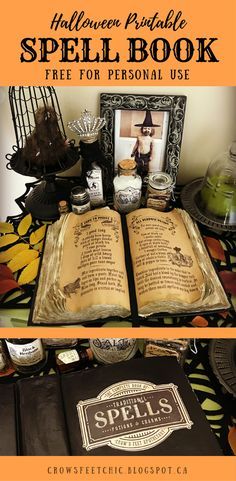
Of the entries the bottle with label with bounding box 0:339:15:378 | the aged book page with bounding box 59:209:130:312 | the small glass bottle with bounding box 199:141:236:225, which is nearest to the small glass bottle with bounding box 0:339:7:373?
the bottle with label with bounding box 0:339:15:378

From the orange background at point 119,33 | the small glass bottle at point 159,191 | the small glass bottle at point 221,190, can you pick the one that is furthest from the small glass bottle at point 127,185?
the orange background at point 119,33

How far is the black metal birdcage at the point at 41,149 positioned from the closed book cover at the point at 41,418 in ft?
1.03

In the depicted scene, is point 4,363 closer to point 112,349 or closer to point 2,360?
point 2,360

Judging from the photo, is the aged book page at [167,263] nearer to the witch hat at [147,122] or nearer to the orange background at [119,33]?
the witch hat at [147,122]

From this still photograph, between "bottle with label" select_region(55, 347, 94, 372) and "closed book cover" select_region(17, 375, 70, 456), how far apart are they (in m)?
0.04

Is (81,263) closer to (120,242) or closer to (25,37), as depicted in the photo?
(120,242)

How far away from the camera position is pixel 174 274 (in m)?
0.62

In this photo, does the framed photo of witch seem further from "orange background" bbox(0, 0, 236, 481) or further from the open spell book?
"orange background" bbox(0, 0, 236, 481)

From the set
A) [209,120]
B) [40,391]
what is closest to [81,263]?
[40,391]

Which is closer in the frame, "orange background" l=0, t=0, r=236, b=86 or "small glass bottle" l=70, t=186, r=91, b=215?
"orange background" l=0, t=0, r=236, b=86

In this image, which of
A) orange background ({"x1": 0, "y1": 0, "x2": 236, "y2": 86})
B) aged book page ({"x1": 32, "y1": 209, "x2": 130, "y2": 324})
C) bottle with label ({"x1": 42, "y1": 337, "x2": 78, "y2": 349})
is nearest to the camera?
orange background ({"x1": 0, "y1": 0, "x2": 236, "y2": 86})

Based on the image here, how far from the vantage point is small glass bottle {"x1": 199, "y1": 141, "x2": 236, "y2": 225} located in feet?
2.30

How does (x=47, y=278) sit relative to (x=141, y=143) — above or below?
below
